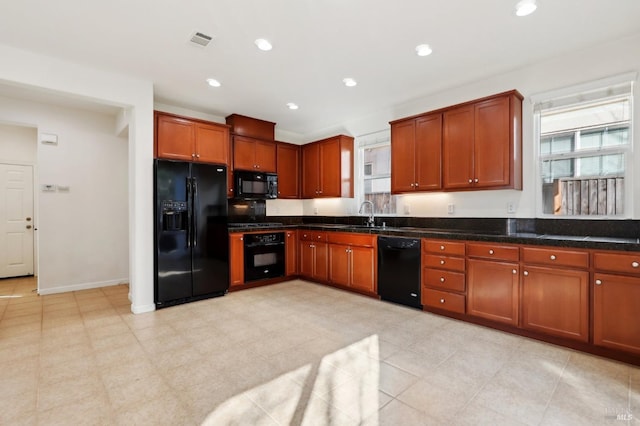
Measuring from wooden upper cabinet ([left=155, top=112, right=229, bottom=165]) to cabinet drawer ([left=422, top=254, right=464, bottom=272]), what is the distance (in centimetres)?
316

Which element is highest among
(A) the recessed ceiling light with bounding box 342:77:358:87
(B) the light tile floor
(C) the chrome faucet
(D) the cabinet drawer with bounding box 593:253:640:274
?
(A) the recessed ceiling light with bounding box 342:77:358:87

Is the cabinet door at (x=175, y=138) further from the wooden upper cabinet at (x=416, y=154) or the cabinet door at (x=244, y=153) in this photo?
the wooden upper cabinet at (x=416, y=154)

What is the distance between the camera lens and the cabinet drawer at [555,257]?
256 centimetres

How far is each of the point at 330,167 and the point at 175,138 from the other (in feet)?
8.12

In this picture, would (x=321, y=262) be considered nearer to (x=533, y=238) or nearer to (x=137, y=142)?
(x=533, y=238)

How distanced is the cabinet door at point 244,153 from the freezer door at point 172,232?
3.61 ft

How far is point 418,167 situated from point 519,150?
3.66 ft

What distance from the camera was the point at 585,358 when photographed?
2.49m

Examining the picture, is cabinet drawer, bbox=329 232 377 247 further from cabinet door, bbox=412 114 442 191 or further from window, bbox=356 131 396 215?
cabinet door, bbox=412 114 442 191

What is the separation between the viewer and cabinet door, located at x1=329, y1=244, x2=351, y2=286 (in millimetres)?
4516

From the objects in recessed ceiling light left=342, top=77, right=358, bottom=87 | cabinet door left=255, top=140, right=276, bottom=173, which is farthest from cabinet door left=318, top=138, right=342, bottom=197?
recessed ceiling light left=342, top=77, right=358, bottom=87

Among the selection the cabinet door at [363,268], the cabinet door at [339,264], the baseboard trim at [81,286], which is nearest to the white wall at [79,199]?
the baseboard trim at [81,286]

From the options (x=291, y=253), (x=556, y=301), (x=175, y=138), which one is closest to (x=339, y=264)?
(x=291, y=253)

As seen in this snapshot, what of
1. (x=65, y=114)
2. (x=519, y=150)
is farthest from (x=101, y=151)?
(x=519, y=150)
